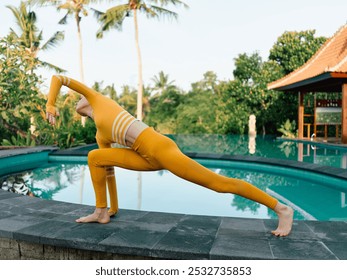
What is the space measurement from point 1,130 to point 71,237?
1126 centimetres

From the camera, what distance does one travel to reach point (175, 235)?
2816 millimetres

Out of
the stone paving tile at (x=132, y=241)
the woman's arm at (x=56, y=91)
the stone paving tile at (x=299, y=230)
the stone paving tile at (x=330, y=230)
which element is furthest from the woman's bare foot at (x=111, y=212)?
the stone paving tile at (x=330, y=230)

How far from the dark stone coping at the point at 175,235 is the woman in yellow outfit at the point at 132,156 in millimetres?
231

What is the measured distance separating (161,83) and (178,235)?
2635 centimetres

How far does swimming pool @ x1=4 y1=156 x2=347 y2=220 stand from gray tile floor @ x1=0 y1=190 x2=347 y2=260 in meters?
1.60

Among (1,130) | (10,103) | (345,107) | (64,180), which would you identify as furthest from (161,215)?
(345,107)

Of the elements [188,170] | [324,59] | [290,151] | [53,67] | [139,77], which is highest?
[53,67]

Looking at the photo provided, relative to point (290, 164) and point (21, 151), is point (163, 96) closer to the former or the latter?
point (21, 151)

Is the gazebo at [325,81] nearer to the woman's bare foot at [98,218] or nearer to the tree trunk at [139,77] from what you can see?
the tree trunk at [139,77]

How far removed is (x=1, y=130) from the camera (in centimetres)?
1243

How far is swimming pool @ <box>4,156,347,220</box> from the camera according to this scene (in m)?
5.03

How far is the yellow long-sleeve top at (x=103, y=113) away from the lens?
2895 mm

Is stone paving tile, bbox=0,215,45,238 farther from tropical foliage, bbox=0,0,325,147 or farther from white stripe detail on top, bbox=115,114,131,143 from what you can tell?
tropical foliage, bbox=0,0,325,147

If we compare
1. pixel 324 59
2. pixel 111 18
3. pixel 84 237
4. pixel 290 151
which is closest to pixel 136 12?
pixel 111 18
